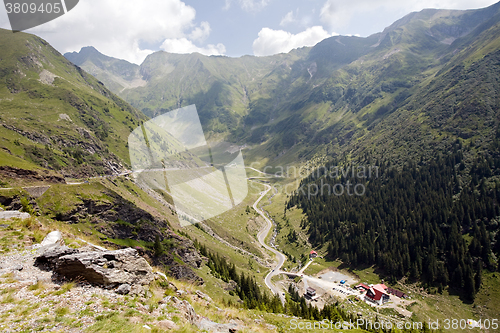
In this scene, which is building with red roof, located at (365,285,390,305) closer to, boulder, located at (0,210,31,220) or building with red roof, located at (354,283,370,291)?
building with red roof, located at (354,283,370,291)

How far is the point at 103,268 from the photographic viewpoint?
511 inches

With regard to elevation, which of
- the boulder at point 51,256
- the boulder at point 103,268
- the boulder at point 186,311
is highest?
the boulder at point 51,256

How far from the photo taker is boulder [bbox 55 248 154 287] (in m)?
12.5

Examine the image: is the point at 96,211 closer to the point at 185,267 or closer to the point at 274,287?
the point at 185,267

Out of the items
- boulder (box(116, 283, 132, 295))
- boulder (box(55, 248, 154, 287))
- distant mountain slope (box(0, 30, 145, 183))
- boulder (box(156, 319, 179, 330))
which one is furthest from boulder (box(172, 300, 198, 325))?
distant mountain slope (box(0, 30, 145, 183))

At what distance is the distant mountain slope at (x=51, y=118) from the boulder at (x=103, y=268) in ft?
133

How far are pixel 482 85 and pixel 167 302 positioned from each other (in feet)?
751

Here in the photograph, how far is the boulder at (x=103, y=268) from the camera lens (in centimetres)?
1252

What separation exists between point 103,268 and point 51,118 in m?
125

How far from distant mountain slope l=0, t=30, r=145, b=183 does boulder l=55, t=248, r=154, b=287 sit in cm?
4060

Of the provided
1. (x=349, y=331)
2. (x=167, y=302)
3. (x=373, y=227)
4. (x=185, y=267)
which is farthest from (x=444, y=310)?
(x=167, y=302)

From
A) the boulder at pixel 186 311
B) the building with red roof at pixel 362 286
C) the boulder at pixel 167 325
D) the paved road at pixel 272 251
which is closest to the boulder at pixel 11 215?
the boulder at pixel 186 311

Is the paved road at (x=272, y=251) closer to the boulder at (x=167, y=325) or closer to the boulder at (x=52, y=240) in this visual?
the boulder at (x=52, y=240)

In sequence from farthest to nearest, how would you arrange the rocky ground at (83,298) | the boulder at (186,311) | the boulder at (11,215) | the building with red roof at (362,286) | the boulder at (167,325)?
1. the building with red roof at (362,286)
2. the boulder at (11,215)
3. the boulder at (186,311)
4. the boulder at (167,325)
5. the rocky ground at (83,298)
